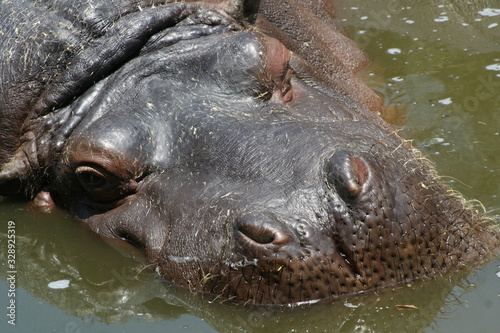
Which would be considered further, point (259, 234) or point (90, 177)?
point (90, 177)

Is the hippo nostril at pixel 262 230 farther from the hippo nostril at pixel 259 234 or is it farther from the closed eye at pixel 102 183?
the closed eye at pixel 102 183

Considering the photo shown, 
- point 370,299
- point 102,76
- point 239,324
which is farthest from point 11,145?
point 370,299

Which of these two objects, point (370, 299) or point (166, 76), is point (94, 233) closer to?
Result: point (166, 76)

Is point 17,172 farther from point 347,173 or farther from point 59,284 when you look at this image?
point 347,173

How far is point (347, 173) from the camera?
12.4 ft

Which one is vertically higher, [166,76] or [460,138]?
[166,76]

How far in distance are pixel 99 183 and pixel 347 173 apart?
1867mm

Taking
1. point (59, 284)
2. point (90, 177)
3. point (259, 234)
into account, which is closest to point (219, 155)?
point (259, 234)

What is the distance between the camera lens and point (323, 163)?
401 centimetres

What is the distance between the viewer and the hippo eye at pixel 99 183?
4.70 metres

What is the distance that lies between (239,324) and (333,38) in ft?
13.7

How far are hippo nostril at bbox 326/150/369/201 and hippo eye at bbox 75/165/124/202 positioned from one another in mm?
1564

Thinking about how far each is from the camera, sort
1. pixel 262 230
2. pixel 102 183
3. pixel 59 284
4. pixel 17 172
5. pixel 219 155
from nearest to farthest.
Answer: pixel 262 230 → pixel 219 155 → pixel 59 284 → pixel 102 183 → pixel 17 172

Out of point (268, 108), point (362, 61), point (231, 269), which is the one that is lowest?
point (362, 61)
